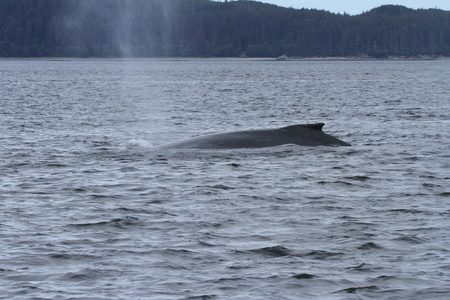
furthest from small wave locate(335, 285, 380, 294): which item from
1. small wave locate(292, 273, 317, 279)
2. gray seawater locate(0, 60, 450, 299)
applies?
small wave locate(292, 273, 317, 279)

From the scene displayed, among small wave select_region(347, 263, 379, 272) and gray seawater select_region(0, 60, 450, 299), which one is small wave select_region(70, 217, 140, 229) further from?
small wave select_region(347, 263, 379, 272)

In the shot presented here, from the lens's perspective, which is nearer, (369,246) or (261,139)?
(369,246)

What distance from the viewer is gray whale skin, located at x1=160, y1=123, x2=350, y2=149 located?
62.5 feet

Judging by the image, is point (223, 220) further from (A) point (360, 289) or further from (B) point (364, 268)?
Result: (A) point (360, 289)

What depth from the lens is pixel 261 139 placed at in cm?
1925

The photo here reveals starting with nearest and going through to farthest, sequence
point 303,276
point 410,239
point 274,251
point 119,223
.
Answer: point 303,276, point 274,251, point 410,239, point 119,223

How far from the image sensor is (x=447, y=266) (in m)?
9.55

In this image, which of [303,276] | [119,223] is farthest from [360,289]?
[119,223]

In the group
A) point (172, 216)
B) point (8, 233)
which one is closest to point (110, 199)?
point (172, 216)

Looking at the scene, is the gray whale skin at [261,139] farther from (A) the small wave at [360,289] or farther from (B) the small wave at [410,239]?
(A) the small wave at [360,289]

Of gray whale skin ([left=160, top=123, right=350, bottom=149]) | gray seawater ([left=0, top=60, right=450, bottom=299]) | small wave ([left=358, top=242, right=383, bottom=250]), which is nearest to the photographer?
gray seawater ([left=0, top=60, right=450, bottom=299])

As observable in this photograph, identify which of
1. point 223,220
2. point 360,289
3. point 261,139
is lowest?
point 360,289

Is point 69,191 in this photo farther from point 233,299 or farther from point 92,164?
point 233,299

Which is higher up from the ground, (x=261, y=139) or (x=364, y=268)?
(x=261, y=139)
